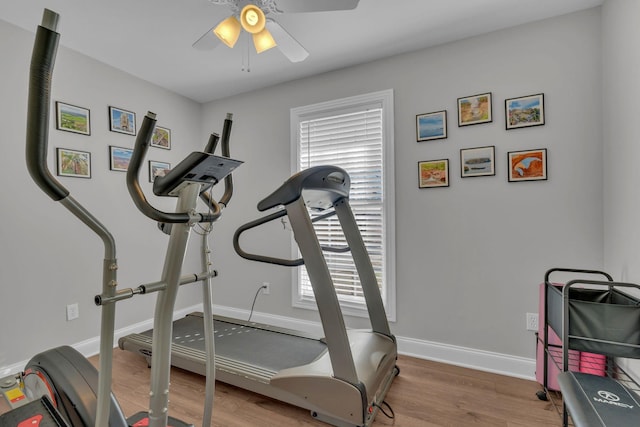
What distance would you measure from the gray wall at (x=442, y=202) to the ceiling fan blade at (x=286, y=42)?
90cm

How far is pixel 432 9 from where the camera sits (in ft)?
6.86

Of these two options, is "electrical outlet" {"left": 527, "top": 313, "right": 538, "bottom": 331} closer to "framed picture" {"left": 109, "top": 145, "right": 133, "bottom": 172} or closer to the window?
the window

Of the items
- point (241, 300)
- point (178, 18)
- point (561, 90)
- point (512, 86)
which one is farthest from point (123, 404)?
point (561, 90)

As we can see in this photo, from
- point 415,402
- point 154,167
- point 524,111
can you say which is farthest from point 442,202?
point 154,167

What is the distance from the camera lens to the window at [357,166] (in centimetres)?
272

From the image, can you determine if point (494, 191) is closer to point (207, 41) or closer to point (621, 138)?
point (621, 138)

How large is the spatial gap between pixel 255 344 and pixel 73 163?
208cm

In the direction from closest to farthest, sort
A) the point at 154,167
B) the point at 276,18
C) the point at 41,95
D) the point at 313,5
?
the point at 41,95 → the point at 313,5 → the point at 276,18 → the point at 154,167

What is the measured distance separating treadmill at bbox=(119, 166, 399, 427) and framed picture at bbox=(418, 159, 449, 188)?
0.76 metres

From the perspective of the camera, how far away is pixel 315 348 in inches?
91.4

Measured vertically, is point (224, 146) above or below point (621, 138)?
below

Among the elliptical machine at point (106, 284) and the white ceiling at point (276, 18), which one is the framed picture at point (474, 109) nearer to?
the white ceiling at point (276, 18)

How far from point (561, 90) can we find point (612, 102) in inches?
12.4

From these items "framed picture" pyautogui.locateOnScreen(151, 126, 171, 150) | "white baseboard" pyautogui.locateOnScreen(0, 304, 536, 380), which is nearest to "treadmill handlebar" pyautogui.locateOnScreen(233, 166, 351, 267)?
"white baseboard" pyautogui.locateOnScreen(0, 304, 536, 380)
